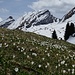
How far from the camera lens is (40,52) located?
2072cm

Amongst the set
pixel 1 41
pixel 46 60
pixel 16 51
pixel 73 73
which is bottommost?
pixel 73 73

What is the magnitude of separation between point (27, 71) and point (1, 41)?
740cm

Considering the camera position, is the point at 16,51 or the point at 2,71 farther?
the point at 16,51

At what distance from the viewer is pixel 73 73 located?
655 inches

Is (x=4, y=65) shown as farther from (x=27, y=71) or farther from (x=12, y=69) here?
(x=27, y=71)

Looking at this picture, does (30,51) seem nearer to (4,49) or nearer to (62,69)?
(4,49)

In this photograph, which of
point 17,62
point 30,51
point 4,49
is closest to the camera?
point 17,62

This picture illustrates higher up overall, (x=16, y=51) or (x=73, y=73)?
(x=16, y=51)

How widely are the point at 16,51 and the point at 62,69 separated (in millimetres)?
4236

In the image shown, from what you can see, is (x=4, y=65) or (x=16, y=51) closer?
(x=4, y=65)

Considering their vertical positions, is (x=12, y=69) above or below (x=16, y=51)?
below

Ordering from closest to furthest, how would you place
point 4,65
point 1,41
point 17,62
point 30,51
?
point 4,65, point 17,62, point 30,51, point 1,41

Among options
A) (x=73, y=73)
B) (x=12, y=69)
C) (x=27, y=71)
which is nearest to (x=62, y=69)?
(x=73, y=73)

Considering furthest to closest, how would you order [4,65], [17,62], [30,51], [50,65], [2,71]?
[30,51] → [50,65] → [17,62] → [4,65] → [2,71]
